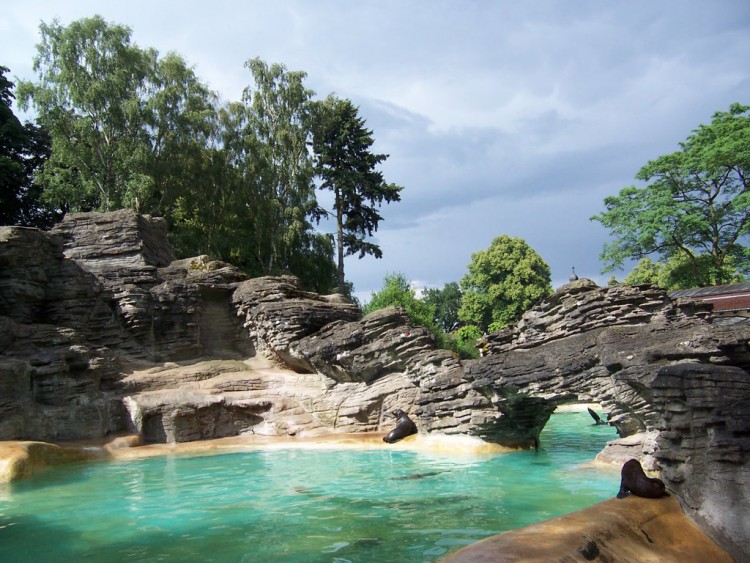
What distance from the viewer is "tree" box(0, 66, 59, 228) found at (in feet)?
93.9

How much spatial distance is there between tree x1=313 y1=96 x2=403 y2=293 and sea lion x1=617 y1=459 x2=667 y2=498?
27.3 meters

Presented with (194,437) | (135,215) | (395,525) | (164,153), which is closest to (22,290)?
(135,215)

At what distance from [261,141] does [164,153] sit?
5.26 metres

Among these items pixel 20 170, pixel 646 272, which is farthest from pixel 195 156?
pixel 646 272

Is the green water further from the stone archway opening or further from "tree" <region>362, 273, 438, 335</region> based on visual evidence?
"tree" <region>362, 273, 438, 335</region>

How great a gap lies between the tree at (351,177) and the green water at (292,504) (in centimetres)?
2166

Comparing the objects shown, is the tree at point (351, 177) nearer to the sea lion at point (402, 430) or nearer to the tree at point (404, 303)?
the tree at point (404, 303)

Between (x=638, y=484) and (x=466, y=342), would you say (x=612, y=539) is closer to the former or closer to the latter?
(x=638, y=484)

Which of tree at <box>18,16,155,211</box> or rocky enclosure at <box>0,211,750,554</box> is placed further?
tree at <box>18,16,155,211</box>

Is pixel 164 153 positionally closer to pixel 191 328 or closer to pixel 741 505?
pixel 191 328

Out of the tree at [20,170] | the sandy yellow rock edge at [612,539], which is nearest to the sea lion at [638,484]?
the sandy yellow rock edge at [612,539]

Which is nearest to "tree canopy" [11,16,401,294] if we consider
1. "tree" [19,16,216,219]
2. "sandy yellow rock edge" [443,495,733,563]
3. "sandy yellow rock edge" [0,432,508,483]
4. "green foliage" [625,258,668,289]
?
"tree" [19,16,216,219]

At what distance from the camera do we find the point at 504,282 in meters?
41.3

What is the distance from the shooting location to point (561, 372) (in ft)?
37.7
